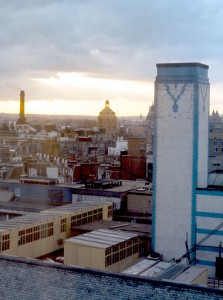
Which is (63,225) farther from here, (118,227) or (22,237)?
(22,237)

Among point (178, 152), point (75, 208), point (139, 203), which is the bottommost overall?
point (139, 203)

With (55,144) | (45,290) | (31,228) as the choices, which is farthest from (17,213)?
(55,144)

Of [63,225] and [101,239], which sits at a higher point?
[101,239]

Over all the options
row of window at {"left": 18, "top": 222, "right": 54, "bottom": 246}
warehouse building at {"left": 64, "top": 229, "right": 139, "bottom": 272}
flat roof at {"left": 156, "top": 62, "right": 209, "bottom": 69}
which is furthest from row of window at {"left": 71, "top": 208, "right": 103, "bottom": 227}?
flat roof at {"left": 156, "top": 62, "right": 209, "bottom": 69}

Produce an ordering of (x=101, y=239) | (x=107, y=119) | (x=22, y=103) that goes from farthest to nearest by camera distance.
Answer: (x=107, y=119)
(x=22, y=103)
(x=101, y=239)

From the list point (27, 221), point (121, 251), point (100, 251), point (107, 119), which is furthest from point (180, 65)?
point (107, 119)

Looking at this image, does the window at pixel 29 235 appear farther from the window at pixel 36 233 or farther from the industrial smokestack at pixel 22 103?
the industrial smokestack at pixel 22 103

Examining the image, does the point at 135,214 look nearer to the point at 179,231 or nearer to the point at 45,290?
the point at 179,231
